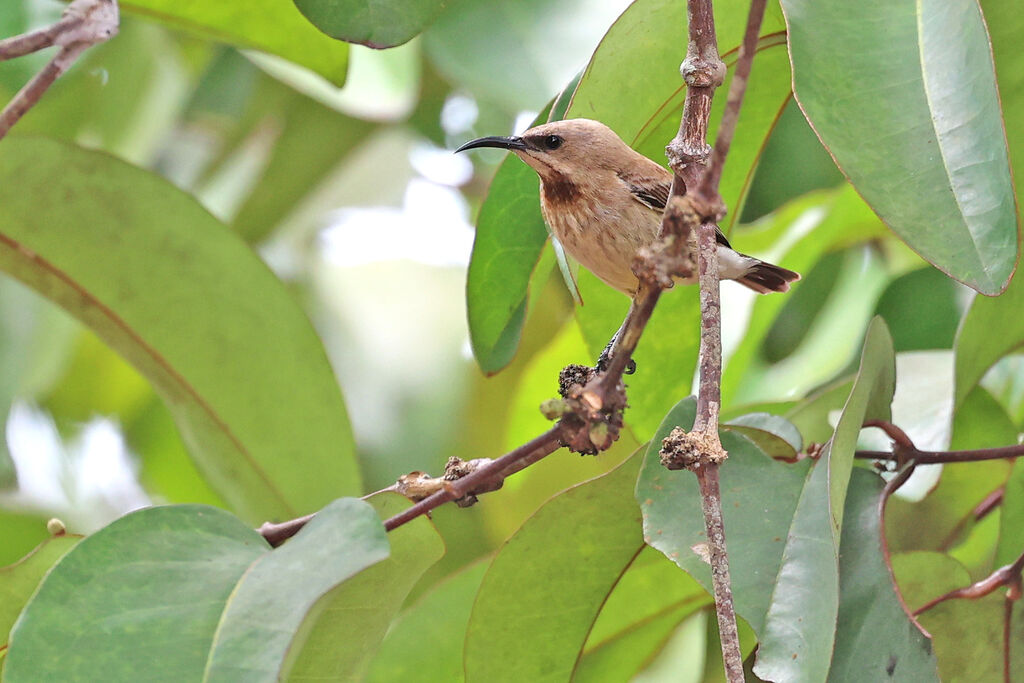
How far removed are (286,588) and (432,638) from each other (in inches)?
27.8

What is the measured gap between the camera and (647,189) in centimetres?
227

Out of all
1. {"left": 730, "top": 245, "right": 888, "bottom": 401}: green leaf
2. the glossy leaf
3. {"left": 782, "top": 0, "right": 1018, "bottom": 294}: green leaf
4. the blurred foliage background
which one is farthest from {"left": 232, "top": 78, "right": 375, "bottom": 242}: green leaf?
{"left": 782, "top": 0, "right": 1018, "bottom": 294}: green leaf

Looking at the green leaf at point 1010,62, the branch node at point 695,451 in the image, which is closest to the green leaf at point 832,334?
the green leaf at point 1010,62

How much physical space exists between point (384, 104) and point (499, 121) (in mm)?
626

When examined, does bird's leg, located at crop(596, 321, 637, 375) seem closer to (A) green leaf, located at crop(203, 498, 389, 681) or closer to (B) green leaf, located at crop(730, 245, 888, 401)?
(A) green leaf, located at crop(203, 498, 389, 681)

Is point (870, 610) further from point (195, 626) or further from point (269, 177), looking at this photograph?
point (269, 177)

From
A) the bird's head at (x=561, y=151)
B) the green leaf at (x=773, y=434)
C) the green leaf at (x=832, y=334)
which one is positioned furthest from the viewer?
the green leaf at (x=832, y=334)

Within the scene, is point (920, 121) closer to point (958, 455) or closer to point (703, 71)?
point (703, 71)

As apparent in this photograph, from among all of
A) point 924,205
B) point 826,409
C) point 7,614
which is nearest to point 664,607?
point 826,409

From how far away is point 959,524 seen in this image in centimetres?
200

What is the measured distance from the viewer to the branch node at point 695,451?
1.11 m

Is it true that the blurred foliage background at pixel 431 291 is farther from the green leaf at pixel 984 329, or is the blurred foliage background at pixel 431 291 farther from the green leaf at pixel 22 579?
the green leaf at pixel 22 579

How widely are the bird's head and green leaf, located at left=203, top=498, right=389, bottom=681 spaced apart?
901 mm

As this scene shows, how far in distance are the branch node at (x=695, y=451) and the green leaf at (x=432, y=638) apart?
2.82 ft
